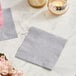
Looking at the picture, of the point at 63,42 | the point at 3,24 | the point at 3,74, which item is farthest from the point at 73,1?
the point at 3,74

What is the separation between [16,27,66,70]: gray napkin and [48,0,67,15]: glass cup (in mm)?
103

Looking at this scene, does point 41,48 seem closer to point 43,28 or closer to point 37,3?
point 43,28

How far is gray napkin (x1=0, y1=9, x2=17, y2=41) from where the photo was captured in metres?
0.93

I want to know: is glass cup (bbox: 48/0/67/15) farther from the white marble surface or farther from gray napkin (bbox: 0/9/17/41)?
gray napkin (bbox: 0/9/17/41)

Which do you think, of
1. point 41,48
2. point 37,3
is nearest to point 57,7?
point 37,3

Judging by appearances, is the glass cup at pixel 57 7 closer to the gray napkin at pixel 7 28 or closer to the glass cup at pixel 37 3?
the glass cup at pixel 37 3

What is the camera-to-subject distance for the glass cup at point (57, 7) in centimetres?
96

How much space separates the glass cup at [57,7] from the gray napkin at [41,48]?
103 millimetres

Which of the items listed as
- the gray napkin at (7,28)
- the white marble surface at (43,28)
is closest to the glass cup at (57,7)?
the white marble surface at (43,28)

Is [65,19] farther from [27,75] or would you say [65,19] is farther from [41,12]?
[27,75]

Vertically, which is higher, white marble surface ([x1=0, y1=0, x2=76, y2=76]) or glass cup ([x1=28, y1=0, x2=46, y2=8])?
glass cup ([x1=28, y1=0, x2=46, y2=8])

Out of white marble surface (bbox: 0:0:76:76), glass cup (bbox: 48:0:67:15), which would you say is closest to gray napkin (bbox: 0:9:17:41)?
white marble surface (bbox: 0:0:76:76)

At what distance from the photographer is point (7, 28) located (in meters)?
0.95

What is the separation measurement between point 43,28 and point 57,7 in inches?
4.1
